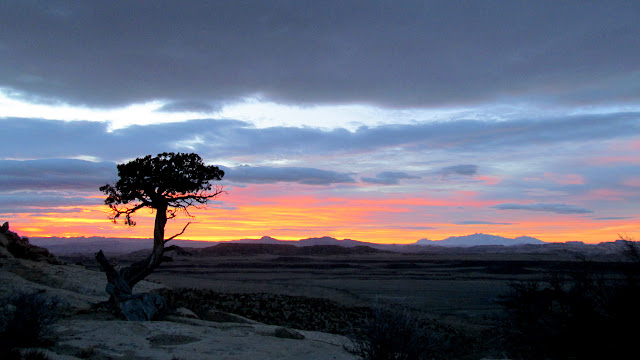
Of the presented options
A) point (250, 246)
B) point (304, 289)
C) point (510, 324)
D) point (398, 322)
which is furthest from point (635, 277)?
point (250, 246)

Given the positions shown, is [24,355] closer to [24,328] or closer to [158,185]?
[24,328]

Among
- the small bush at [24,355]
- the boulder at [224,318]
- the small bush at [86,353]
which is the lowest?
the boulder at [224,318]

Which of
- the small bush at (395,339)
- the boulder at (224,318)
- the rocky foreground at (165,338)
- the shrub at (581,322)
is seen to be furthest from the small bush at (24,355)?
the boulder at (224,318)

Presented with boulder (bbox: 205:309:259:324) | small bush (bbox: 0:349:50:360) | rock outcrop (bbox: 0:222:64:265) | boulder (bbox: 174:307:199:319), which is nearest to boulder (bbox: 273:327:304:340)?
boulder (bbox: 205:309:259:324)

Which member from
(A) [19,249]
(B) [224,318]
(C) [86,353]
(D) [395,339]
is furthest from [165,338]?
(A) [19,249]

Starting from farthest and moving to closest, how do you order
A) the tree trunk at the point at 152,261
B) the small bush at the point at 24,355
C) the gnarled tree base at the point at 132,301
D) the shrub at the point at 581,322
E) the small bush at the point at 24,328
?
the tree trunk at the point at 152,261
the gnarled tree base at the point at 132,301
the small bush at the point at 24,328
the small bush at the point at 24,355
the shrub at the point at 581,322

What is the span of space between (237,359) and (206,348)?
4.61ft

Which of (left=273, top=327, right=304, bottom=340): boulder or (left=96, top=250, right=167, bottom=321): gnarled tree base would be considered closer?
(left=273, top=327, right=304, bottom=340): boulder

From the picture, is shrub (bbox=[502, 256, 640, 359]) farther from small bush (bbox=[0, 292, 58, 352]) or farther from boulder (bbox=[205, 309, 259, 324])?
boulder (bbox=[205, 309, 259, 324])

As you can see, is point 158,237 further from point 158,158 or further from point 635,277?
point 635,277

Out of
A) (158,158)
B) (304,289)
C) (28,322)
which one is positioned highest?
(158,158)

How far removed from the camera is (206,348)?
1170 cm

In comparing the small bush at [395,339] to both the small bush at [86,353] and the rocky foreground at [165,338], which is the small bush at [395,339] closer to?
the rocky foreground at [165,338]

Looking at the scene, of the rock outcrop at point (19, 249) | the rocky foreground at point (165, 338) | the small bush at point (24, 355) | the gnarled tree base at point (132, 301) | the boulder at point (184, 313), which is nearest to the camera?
the small bush at point (24, 355)
